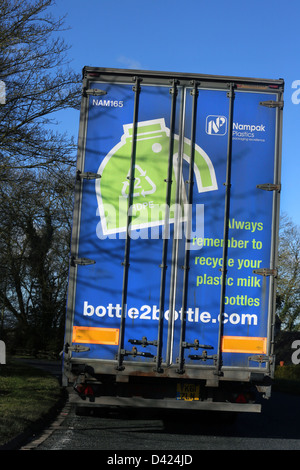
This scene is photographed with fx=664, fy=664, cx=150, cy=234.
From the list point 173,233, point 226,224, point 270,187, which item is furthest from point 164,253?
point 270,187

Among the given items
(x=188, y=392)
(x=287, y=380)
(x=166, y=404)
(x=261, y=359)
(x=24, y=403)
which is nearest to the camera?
Answer: (x=261, y=359)

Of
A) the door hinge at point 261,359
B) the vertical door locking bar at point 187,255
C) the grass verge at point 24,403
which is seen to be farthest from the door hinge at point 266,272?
the grass verge at point 24,403

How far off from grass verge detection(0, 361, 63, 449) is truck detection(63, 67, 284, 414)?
982mm

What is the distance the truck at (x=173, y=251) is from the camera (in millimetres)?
8461

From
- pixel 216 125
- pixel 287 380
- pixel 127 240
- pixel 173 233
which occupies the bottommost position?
pixel 287 380

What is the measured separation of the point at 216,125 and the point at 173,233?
1.59m

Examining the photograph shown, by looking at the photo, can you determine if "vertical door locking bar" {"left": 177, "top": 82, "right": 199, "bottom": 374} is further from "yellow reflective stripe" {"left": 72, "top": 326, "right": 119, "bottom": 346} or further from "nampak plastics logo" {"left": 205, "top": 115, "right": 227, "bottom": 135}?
"yellow reflective stripe" {"left": 72, "top": 326, "right": 119, "bottom": 346}

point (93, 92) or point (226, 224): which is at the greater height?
point (93, 92)

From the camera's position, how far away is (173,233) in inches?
338

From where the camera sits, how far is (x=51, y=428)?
9938 millimetres

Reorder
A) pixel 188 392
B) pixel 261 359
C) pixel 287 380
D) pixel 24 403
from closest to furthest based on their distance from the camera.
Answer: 1. pixel 261 359
2. pixel 188 392
3. pixel 24 403
4. pixel 287 380

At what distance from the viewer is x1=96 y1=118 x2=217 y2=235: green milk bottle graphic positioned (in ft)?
28.2

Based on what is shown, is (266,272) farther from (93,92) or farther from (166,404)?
(93,92)
